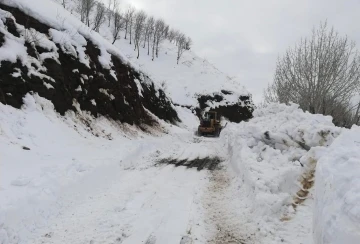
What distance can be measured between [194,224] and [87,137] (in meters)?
8.17

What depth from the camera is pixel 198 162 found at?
1312 cm

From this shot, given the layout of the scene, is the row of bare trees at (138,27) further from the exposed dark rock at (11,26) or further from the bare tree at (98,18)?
the exposed dark rock at (11,26)

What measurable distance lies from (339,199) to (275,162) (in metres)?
5.75

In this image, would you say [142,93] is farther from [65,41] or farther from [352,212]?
[352,212]

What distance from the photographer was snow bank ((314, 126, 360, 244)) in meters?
3.47

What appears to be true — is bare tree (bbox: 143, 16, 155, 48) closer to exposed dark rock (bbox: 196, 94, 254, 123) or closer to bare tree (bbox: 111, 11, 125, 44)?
bare tree (bbox: 111, 11, 125, 44)

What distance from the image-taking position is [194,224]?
20.7 feet

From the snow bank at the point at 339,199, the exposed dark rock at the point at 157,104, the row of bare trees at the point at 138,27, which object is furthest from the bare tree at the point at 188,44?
the snow bank at the point at 339,199

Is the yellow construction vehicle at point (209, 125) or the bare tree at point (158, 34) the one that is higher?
the bare tree at point (158, 34)

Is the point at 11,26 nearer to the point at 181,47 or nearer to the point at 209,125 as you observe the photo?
the point at 209,125

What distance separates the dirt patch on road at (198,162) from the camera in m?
12.2

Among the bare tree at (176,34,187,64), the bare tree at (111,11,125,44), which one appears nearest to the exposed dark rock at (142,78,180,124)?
the bare tree at (111,11,125,44)

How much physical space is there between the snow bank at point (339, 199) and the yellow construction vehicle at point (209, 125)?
2332 cm

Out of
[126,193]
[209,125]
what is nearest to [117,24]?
[209,125]
